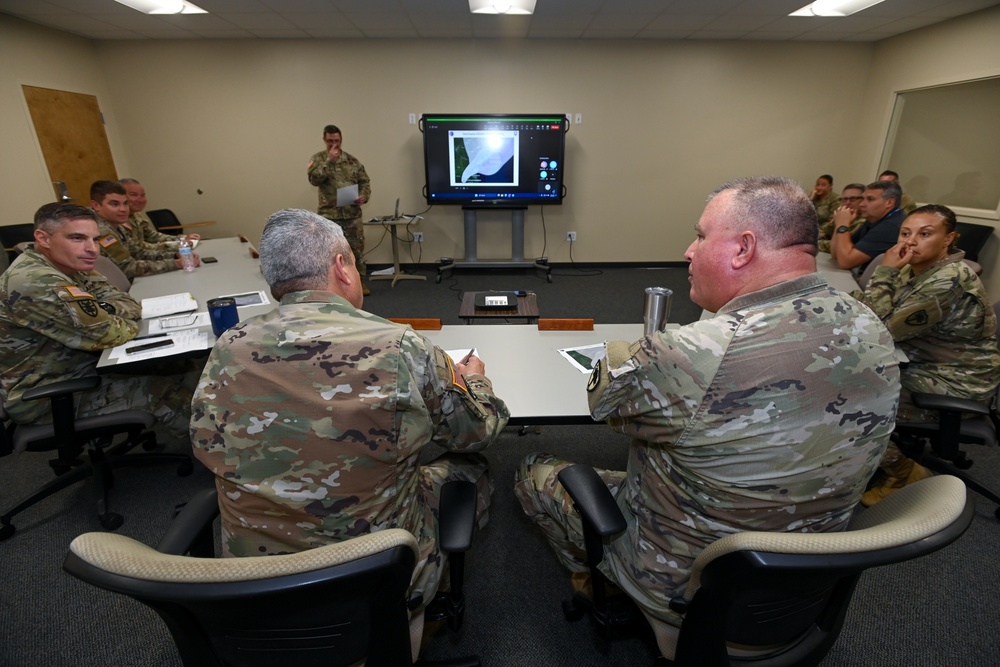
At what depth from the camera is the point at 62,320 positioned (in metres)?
1.69

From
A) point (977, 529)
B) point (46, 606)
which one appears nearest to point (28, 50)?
point (46, 606)

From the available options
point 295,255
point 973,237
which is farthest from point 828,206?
point 295,255

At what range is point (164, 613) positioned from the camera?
71 centimetres

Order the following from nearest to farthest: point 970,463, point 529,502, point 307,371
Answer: point 307,371
point 529,502
point 970,463

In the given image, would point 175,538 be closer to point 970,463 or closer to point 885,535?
point 885,535

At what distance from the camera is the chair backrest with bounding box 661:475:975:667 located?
647mm

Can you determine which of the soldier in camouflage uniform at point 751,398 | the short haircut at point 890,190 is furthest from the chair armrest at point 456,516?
the short haircut at point 890,190

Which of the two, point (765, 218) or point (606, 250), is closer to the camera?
point (765, 218)

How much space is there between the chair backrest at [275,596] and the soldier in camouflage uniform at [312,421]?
6.5 inches

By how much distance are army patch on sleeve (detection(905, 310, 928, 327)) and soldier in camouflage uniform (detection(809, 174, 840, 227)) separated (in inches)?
142

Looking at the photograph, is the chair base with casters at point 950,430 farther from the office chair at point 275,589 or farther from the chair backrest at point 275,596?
the chair backrest at point 275,596

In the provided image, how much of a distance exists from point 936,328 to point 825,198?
3780 mm

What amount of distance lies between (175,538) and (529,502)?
90 centimetres

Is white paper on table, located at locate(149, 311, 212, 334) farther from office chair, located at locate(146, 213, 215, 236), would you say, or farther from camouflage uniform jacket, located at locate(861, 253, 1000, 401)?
office chair, located at locate(146, 213, 215, 236)
